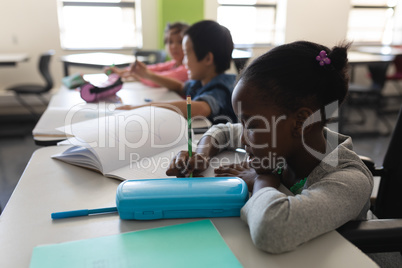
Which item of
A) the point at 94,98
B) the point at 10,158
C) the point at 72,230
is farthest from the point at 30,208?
the point at 10,158

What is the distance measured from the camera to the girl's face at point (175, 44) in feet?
8.57

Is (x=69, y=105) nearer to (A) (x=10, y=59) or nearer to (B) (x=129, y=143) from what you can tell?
(B) (x=129, y=143)

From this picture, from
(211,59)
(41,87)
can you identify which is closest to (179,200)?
(211,59)

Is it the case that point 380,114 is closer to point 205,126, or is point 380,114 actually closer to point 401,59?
point 401,59

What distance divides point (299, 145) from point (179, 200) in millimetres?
317

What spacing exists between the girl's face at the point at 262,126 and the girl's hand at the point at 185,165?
0.47ft

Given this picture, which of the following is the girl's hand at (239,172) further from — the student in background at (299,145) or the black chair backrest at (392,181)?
the black chair backrest at (392,181)

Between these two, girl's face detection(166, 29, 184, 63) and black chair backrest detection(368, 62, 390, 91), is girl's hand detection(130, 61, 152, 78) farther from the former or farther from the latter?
black chair backrest detection(368, 62, 390, 91)

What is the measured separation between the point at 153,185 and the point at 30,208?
0.27m

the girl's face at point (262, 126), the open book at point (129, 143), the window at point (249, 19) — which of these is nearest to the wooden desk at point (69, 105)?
the open book at point (129, 143)

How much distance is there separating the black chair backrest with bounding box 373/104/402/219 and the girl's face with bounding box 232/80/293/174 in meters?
0.48

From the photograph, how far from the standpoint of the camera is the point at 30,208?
719 millimetres

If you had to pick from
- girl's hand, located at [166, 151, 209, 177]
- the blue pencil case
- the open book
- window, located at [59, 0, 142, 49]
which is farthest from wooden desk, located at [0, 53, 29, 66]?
the blue pencil case

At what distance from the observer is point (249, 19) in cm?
517
